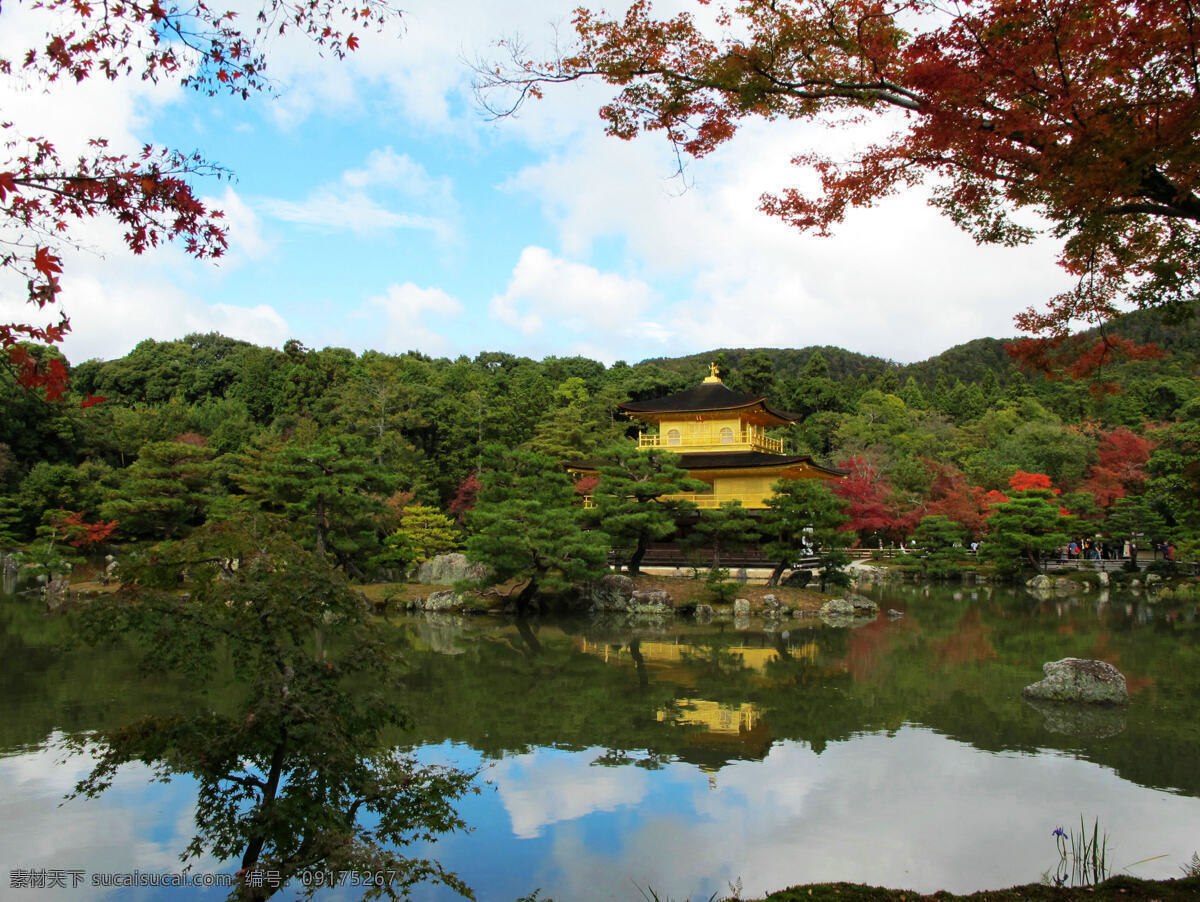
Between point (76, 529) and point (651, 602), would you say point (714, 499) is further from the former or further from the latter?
point (76, 529)

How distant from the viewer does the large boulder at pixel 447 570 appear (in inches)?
690

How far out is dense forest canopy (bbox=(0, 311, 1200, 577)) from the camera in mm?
18625

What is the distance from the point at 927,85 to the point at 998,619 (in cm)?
1358

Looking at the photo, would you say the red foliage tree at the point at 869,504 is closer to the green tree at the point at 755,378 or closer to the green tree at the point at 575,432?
the green tree at the point at 575,432

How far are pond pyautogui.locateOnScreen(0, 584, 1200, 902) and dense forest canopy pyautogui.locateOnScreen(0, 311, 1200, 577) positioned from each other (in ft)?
12.2

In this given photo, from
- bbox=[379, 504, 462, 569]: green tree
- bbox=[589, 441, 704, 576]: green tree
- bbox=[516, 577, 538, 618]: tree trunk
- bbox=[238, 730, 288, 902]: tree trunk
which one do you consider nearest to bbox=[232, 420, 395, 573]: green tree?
bbox=[379, 504, 462, 569]: green tree

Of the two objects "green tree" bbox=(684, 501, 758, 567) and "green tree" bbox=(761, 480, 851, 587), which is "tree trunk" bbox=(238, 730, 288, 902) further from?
"green tree" bbox=(684, 501, 758, 567)

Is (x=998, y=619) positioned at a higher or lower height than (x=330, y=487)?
lower

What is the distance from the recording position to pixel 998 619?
48.7 ft

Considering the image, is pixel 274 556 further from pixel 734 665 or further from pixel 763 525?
pixel 763 525

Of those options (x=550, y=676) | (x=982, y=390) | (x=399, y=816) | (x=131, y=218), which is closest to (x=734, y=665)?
(x=550, y=676)

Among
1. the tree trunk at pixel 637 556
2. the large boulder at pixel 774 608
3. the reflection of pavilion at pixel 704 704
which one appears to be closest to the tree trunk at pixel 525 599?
the tree trunk at pixel 637 556

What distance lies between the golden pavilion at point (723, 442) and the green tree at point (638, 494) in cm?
228

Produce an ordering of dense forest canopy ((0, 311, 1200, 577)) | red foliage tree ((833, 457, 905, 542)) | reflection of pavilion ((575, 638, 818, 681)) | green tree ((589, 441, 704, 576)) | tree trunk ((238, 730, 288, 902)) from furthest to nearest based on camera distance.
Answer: red foliage tree ((833, 457, 905, 542)) < dense forest canopy ((0, 311, 1200, 577)) < green tree ((589, 441, 704, 576)) < reflection of pavilion ((575, 638, 818, 681)) < tree trunk ((238, 730, 288, 902))
